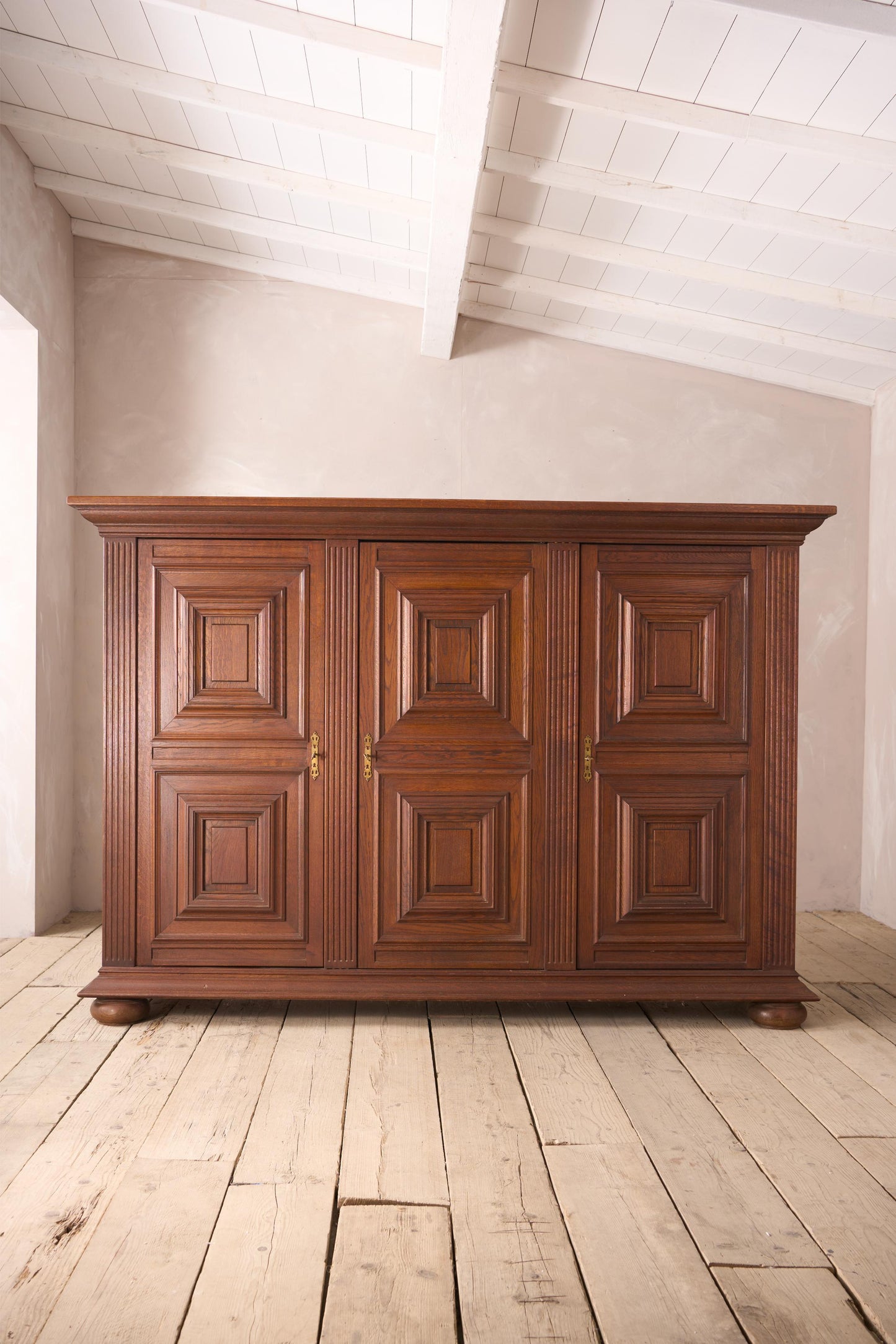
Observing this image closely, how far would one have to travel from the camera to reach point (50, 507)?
3.76 meters

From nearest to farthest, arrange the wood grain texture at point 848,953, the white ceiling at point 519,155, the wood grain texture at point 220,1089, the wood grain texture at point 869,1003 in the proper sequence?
the wood grain texture at point 220,1089
the white ceiling at point 519,155
the wood grain texture at point 869,1003
the wood grain texture at point 848,953

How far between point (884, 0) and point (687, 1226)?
8.81ft

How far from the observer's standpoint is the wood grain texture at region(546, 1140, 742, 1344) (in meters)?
1.41

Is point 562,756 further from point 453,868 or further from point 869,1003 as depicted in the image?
point 869,1003

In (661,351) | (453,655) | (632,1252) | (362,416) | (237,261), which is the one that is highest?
(237,261)

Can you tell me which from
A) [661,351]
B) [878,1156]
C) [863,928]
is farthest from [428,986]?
[661,351]

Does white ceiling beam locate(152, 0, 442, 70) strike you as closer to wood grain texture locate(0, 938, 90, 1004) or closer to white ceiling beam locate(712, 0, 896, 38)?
white ceiling beam locate(712, 0, 896, 38)

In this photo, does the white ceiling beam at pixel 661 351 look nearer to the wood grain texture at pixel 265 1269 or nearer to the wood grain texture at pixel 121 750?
the wood grain texture at pixel 121 750

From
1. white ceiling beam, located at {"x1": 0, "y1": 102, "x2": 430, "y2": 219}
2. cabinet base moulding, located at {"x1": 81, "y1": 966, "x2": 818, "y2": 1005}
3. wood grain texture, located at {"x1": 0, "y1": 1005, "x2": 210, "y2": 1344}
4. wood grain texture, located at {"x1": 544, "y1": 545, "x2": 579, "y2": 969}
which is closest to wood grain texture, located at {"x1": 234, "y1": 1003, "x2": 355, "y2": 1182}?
cabinet base moulding, located at {"x1": 81, "y1": 966, "x2": 818, "y2": 1005}

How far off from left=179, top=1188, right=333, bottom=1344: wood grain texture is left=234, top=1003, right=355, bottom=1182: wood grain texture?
0.05m

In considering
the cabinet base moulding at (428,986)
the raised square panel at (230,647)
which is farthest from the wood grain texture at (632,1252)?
the raised square panel at (230,647)

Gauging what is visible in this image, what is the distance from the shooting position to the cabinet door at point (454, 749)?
2.64 meters

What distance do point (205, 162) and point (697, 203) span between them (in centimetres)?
178

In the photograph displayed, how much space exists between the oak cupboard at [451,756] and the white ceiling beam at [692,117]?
101 centimetres
